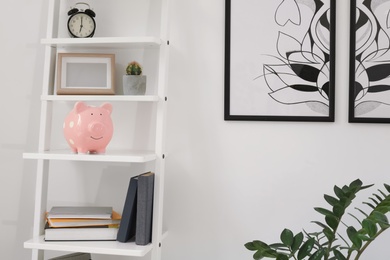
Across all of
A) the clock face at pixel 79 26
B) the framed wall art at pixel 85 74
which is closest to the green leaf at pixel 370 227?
the framed wall art at pixel 85 74

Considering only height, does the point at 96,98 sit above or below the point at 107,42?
below

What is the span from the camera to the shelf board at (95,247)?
61.6 inches

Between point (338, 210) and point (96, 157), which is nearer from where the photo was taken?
point (338, 210)

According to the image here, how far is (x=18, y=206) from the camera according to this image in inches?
76.7

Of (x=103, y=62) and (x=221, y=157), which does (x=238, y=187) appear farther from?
(x=103, y=62)

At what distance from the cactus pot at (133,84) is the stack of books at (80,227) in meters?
0.45

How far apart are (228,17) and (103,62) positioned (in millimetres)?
499

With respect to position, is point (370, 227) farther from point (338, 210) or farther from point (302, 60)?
point (302, 60)

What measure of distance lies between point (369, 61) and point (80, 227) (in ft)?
3.93

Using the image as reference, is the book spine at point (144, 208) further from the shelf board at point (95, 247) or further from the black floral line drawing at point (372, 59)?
the black floral line drawing at point (372, 59)

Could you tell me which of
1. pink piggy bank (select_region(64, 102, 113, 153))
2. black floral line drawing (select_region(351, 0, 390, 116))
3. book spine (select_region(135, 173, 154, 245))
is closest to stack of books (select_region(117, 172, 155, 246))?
book spine (select_region(135, 173, 154, 245))

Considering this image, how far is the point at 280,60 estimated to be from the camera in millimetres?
1795

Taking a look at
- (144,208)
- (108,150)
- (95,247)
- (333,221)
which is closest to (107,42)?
(108,150)

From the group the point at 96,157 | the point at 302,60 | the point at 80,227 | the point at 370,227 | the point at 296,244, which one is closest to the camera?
the point at 370,227
